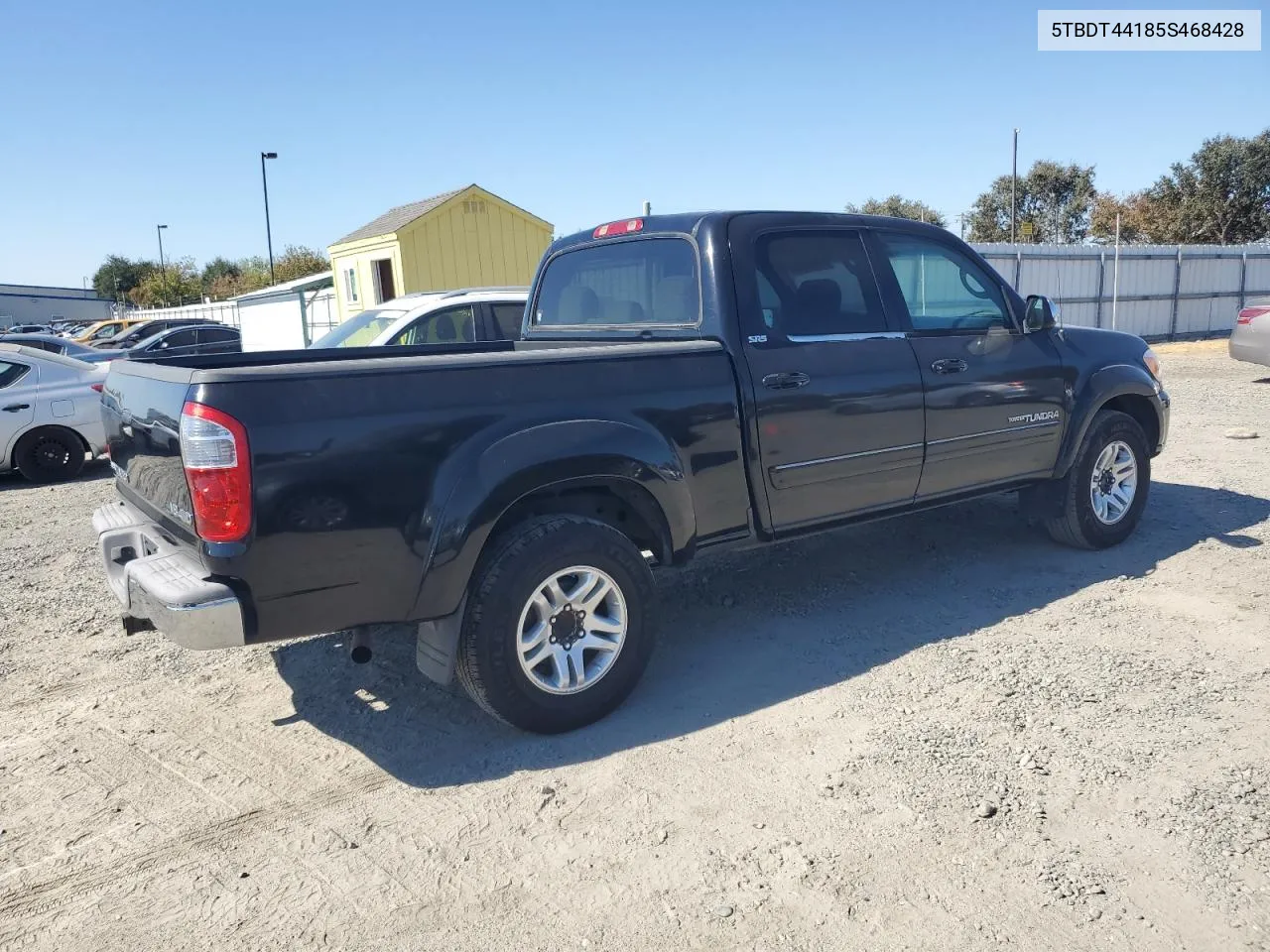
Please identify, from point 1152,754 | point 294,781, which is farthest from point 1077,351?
point 294,781

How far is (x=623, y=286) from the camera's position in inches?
195

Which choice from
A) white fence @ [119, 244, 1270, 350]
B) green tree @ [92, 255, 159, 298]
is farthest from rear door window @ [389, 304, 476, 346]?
green tree @ [92, 255, 159, 298]

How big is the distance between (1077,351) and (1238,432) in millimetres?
5236

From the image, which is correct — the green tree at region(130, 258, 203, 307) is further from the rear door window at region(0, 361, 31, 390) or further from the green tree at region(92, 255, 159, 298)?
the rear door window at region(0, 361, 31, 390)

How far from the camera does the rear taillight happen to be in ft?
9.79

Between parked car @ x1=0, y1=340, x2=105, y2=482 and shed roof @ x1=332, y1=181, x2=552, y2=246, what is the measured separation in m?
7.29

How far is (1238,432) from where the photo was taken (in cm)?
955

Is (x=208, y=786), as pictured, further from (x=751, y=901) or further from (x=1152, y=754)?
(x=1152, y=754)

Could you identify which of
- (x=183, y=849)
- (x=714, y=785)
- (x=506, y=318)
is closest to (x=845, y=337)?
(x=714, y=785)

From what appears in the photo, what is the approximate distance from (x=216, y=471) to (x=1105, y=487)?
5.04 meters

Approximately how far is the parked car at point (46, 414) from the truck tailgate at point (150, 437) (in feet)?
22.2

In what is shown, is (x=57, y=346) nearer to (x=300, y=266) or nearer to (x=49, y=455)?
(x=49, y=455)

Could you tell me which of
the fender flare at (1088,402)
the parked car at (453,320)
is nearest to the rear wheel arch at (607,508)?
the fender flare at (1088,402)

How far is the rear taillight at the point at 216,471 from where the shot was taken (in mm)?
2984
